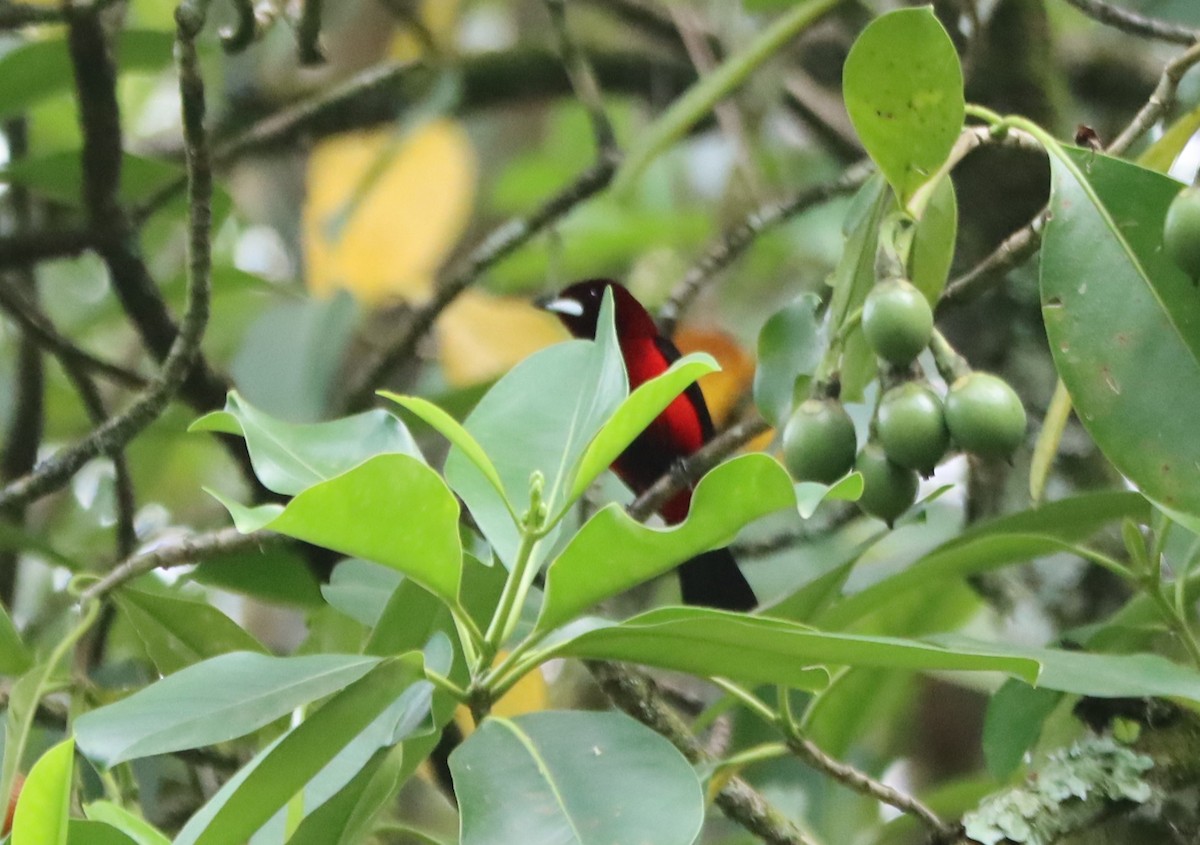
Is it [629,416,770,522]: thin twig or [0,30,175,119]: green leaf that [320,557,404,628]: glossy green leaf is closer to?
[629,416,770,522]: thin twig

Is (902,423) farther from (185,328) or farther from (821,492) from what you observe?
(185,328)

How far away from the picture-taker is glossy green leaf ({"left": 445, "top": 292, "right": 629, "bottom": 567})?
2.86 feet

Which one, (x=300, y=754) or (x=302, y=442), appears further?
(x=302, y=442)

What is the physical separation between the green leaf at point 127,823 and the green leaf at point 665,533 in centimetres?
26

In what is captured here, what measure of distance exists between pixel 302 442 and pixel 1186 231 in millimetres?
546

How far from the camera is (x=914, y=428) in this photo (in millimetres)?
789

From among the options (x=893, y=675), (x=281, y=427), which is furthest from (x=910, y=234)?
(x=893, y=675)

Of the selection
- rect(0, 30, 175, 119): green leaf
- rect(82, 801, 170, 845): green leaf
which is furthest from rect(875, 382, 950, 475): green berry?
rect(0, 30, 175, 119): green leaf

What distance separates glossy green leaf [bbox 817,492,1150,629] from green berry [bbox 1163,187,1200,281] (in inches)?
12.2

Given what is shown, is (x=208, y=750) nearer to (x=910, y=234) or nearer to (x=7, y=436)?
(x=7, y=436)

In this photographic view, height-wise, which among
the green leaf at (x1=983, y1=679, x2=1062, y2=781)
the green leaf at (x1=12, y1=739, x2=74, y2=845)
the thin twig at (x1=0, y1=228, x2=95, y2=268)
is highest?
the green leaf at (x1=12, y1=739, x2=74, y2=845)

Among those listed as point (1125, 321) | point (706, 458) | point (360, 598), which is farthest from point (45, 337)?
point (1125, 321)

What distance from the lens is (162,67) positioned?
5.74 feet

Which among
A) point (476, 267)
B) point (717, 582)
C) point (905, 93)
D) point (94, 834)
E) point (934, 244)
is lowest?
point (717, 582)
